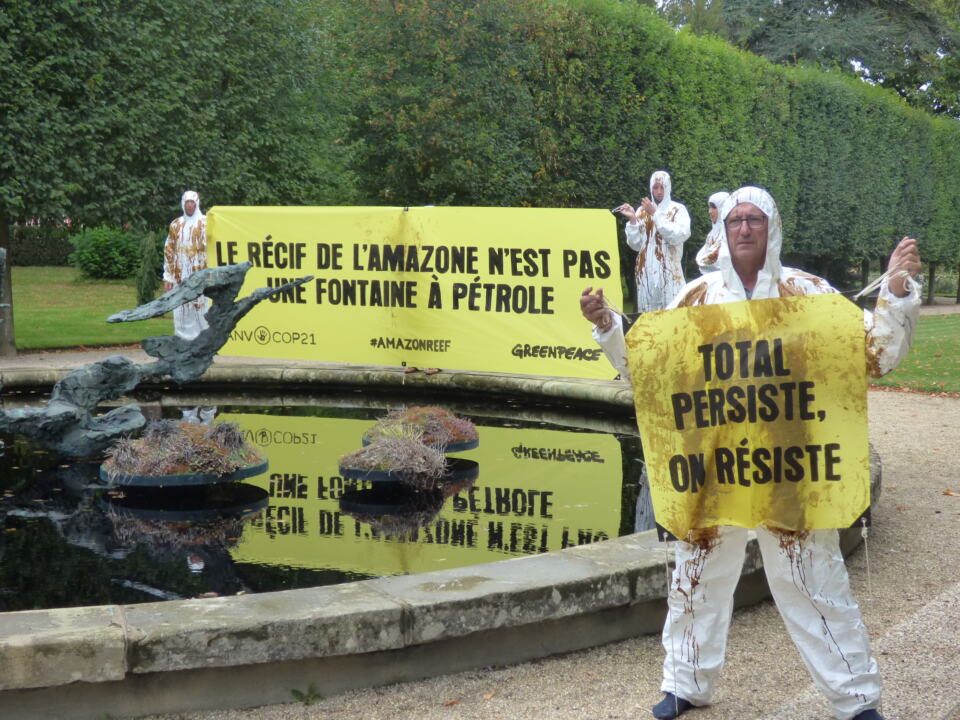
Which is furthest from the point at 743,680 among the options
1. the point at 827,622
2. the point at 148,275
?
the point at 148,275

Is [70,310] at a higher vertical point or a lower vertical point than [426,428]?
lower

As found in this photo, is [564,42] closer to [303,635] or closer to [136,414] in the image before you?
[136,414]

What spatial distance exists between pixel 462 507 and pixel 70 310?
1825 centimetres

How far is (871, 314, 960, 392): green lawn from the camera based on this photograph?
13832 mm

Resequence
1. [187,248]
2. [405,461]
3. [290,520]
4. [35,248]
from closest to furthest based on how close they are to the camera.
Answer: [290,520] < [405,461] < [187,248] < [35,248]

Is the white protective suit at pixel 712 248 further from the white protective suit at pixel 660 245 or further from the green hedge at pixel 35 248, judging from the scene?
the green hedge at pixel 35 248

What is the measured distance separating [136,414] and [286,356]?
427cm

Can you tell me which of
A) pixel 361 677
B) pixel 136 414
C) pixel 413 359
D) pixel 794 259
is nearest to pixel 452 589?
pixel 361 677

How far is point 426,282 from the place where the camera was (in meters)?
11.4

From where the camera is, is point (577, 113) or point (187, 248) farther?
point (577, 113)

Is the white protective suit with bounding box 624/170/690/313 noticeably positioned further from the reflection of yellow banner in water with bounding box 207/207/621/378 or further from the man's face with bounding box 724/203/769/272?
the man's face with bounding box 724/203/769/272

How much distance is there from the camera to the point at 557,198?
68.0 ft

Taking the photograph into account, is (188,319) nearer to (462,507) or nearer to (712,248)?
(462,507)

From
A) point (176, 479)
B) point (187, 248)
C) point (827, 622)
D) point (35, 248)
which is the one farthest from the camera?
point (35, 248)
